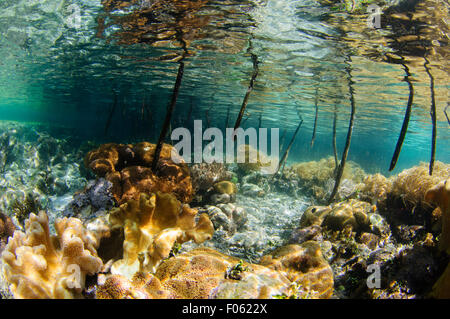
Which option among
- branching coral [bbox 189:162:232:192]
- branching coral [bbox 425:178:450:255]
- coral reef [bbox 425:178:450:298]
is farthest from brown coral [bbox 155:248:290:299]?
branching coral [bbox 189:162:232:192]

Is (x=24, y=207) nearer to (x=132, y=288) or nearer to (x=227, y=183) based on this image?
(x=227, y=183)

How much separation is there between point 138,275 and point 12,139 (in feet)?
65.0

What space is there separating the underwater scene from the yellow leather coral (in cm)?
2

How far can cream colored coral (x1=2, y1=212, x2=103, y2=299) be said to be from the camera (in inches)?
101

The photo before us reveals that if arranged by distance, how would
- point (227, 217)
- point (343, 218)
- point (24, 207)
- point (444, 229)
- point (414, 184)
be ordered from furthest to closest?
point (24, 207) < point (227, 217) < point (414, 184) < point (343, 218) < point (444, 229)

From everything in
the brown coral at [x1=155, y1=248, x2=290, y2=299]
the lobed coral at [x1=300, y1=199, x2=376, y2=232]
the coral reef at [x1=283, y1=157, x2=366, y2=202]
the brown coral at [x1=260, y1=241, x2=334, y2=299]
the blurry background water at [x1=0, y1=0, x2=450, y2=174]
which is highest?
the blurry background water at [x1=0, y1=0, x2=450, y2=174]

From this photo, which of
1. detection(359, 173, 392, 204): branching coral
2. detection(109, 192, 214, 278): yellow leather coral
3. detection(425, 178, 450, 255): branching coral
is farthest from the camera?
detection(359, 173, 392, 204): branching coral

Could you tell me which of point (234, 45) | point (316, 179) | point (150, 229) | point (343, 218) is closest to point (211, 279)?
point (150, 229)

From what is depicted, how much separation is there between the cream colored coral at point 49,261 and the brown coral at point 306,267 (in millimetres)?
3093

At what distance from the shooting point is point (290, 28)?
9102mm

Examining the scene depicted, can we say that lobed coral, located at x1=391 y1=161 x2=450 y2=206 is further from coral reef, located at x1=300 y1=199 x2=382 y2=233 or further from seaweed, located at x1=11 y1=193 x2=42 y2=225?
seaweed, located at x1=11 y1=193 x2=42 y2=225

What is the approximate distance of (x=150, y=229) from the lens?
3783 millimetres

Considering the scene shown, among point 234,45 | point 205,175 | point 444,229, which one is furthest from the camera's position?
point 234,45

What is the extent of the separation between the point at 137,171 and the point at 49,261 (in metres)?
3.86
